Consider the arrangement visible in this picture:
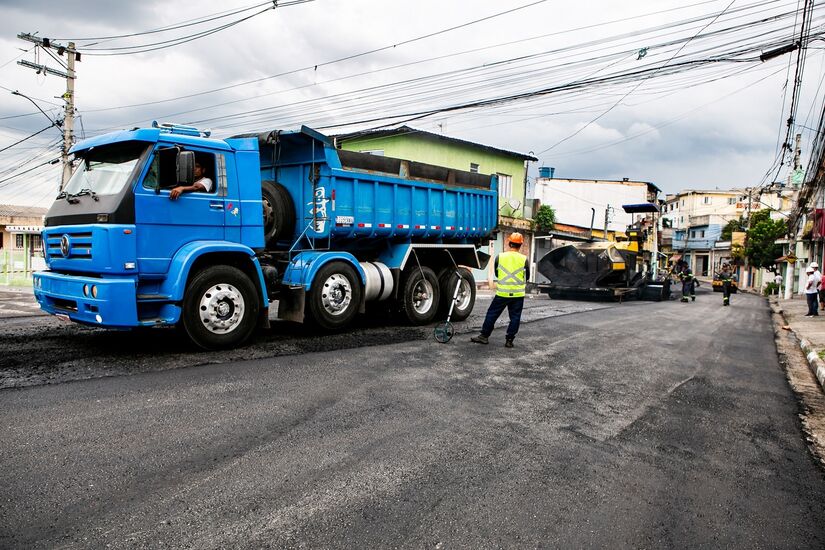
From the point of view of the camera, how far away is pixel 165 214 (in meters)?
6.48

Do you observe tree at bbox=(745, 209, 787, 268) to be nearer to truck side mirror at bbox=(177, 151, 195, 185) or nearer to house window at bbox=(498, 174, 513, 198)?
house window at bbox=(498, 174, 513, 198)

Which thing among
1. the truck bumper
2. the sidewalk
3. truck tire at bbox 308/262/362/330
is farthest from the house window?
the truck bumper

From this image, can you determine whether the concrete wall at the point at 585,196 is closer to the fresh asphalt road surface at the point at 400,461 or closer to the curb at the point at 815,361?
the curb at the point at 815,361

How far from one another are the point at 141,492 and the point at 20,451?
1.11 meters

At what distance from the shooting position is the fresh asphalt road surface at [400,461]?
285 cm

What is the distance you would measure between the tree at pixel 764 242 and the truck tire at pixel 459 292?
3823 centimetres

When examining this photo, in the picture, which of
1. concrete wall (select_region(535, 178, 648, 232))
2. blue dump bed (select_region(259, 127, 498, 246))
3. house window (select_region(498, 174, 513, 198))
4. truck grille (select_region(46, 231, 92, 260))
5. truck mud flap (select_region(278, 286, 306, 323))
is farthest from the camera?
concrete wall (select_region(535, 178, 648, 232))

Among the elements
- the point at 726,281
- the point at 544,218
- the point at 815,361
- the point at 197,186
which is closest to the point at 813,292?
the point at 726,281

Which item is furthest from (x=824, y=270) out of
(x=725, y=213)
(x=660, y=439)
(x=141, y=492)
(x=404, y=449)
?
(x=725, y=213)

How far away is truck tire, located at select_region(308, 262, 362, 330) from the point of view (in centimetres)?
810

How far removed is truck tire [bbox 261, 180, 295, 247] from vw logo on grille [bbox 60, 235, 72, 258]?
8.36 ft

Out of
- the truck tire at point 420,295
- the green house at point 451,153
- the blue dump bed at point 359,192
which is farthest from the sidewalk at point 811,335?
the green house at point 451,153

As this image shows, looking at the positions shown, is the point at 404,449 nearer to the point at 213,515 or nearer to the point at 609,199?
the point at 213,515

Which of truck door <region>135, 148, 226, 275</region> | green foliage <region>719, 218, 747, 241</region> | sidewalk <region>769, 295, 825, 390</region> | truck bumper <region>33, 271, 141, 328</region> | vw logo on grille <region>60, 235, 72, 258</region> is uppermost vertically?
green foliage <region>719, 218, 747, 241</region>
